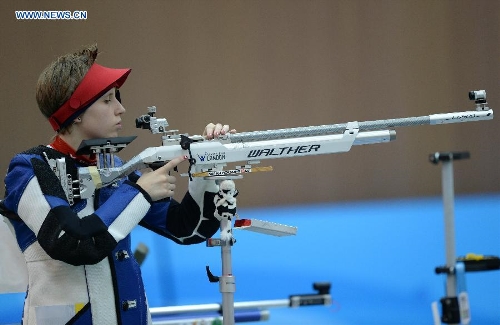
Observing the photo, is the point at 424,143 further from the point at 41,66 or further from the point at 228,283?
the point at 228,283

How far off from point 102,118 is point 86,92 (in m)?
0.09

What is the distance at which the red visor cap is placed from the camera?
2258 millimetres

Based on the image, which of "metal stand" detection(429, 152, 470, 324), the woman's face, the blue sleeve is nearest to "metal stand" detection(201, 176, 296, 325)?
the blue sleeve

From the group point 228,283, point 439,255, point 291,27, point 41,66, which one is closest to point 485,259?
point 228,283

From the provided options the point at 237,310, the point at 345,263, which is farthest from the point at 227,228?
the point at 345,263

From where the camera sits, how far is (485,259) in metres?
2.91

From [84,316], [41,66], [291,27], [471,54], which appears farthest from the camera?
[471,54]

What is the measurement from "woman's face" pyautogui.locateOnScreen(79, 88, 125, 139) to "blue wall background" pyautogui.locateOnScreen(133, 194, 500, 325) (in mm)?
1835

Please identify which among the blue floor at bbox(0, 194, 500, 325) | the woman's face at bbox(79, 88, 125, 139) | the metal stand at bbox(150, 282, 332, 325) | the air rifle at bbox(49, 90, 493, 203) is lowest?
the metal stand at bbox(150, 282, 332, 325)

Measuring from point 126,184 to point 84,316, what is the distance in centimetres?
37

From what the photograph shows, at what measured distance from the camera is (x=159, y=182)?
2.21 meters

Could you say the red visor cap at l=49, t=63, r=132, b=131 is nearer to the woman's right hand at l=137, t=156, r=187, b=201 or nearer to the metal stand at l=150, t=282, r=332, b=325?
the woman's right hand at l=137, t=156, r=187, b=201

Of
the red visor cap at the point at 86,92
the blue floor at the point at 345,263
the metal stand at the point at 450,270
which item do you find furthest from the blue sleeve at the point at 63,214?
the blue floor at the point at 345,263

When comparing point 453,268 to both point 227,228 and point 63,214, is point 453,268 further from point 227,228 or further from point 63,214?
point 63,214
